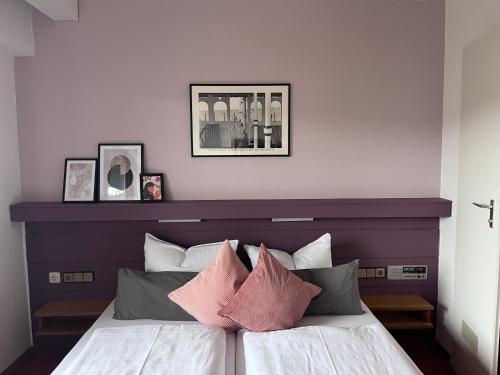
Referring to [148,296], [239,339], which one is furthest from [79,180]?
[239,339]

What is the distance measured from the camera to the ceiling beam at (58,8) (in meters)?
2.31

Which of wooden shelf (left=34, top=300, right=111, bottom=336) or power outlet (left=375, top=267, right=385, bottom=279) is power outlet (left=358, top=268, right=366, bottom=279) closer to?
power outlet (left=375, top=267, right=385, bottom=279)

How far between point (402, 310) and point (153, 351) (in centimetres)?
179

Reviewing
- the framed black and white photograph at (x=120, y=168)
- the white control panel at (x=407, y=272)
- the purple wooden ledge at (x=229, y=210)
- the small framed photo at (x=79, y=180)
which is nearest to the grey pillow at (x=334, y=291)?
the purple wooden ledge at (x=229, y=210)

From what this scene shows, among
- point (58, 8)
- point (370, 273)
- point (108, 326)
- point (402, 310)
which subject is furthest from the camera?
point (370, 273)

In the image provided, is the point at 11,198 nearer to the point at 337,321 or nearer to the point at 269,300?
the point at 269,300

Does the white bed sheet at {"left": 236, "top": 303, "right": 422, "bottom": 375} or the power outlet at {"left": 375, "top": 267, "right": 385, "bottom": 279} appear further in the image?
the power outlet at {"left": 375, "top": 267, "right": 385, "bottom": 279}

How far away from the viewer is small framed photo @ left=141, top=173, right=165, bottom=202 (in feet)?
8.73

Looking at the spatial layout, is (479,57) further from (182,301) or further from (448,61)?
(182,301)

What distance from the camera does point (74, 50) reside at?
262 centimetres

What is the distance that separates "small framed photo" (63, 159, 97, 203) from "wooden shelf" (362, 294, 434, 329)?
7.02 feet

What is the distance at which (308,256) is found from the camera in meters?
2.52

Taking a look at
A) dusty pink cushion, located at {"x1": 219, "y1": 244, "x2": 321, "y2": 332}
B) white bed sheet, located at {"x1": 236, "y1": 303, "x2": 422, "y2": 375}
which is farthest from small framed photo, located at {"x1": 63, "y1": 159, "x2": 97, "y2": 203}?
white bed sheet, located at {"x1": 236, "y1": 303, "x2": 422, "y2": 375}

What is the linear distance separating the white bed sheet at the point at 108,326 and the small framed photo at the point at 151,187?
0.77m
